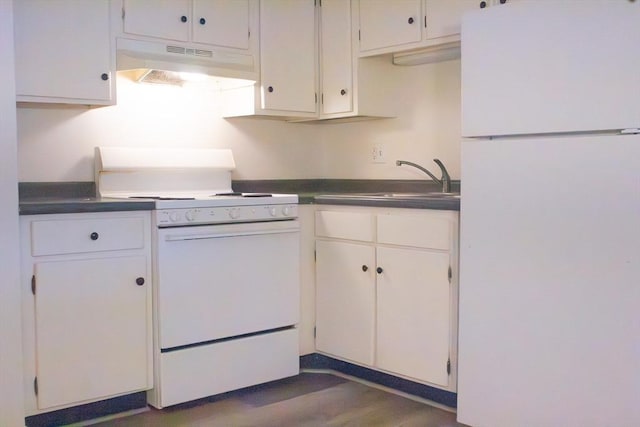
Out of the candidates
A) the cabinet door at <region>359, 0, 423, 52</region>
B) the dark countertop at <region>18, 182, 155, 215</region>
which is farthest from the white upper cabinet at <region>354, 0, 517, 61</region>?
the dark countertop at <region>18, 182, 155, 215</region>

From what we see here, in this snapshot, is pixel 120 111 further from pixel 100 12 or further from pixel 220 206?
pixel 220 206

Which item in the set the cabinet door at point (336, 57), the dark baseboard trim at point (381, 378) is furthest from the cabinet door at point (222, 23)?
the dark baseboard trim at point (381, 378)

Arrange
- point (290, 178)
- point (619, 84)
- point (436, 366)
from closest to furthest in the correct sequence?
point (619, 84), point (436, 366), point (290, 178)

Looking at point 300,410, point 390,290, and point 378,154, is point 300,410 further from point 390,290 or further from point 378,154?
point 378,154

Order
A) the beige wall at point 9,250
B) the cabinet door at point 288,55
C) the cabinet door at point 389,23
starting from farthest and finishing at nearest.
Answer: the cabinet door at point 288,55 < the cabinet door at point 389,23 < the beige wall at point 9,250

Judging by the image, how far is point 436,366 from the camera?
2832 millimetres

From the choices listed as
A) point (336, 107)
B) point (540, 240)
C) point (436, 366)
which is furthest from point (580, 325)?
point (336, 107)

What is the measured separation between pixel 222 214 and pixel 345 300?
743 millimetres

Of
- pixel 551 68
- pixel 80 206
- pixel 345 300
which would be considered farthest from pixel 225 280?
pixel 551 68

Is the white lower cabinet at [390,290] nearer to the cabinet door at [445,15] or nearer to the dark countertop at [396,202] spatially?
the dark countertop at [396,202]

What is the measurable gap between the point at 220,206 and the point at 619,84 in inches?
64.8

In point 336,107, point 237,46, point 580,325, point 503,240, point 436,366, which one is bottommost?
point 436,366

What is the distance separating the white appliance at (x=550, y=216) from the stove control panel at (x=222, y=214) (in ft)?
3.07

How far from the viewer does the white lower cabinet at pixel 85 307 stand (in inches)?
99.3
